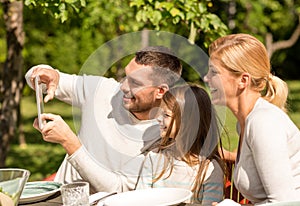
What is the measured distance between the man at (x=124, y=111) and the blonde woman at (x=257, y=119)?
38 centimetres

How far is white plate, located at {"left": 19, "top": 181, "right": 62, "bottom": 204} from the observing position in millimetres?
2352

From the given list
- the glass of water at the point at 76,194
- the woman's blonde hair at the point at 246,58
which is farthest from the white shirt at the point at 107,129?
the woman's blonde hair at the point at 246,58

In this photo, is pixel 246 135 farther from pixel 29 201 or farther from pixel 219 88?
pixel 29 201

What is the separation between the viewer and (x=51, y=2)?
146 inches

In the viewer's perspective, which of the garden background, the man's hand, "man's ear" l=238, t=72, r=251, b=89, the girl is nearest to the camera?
"man's ear" l=238, t=72, r=251, b=89

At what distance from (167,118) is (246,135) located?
0.39 m

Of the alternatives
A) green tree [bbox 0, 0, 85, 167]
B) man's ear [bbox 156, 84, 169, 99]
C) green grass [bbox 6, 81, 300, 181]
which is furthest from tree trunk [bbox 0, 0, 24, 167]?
man's ear [bbox 156, 84, 169, 99]

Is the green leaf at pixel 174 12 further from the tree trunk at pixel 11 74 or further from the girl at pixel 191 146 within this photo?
the tree trunk at pixel 11 74

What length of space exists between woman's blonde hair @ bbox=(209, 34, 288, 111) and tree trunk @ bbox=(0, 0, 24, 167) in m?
3.13

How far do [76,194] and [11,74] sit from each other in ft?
10.8

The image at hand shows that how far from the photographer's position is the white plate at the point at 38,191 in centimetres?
235

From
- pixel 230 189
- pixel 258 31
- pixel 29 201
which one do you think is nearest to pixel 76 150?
pixel 29 201

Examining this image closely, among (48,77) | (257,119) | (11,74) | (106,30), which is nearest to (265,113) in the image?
(257,119)

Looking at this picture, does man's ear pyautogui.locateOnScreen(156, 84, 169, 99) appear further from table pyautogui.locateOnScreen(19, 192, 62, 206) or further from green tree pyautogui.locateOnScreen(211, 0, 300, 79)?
green tree pyautogui.locateOnScreen(211, 0, 300, 79)
